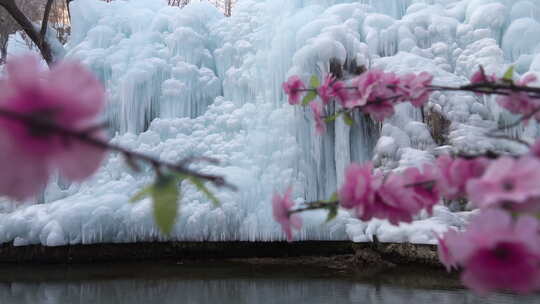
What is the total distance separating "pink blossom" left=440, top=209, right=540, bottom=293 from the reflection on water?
190 cm

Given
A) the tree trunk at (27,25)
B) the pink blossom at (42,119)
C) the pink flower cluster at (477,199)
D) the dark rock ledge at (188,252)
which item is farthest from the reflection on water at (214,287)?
the tree trunk at (27,25)

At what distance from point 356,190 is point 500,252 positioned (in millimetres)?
148

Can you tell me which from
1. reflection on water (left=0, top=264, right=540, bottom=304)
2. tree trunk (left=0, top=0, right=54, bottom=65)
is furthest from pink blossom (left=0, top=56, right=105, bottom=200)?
tree trunk (left=0, top=0, right=54, bottom=65)

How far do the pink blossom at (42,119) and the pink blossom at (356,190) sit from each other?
251 mm

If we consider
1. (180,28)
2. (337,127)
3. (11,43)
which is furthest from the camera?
(11,43)

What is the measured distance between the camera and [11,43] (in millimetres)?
7406

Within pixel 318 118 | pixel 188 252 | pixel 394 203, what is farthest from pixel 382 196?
Result: pixel 188 252

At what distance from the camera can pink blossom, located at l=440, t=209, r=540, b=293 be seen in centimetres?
28

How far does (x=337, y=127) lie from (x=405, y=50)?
3.10 feet

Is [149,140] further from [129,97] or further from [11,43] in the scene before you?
[11,43]

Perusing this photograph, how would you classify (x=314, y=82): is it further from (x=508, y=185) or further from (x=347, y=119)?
(x=508, y=185)

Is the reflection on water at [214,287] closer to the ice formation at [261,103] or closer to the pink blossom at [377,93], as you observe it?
the ice formation at [261,103]

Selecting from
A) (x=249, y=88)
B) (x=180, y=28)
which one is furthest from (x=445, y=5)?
(x=180, y=28)

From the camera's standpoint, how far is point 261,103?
156 inches
